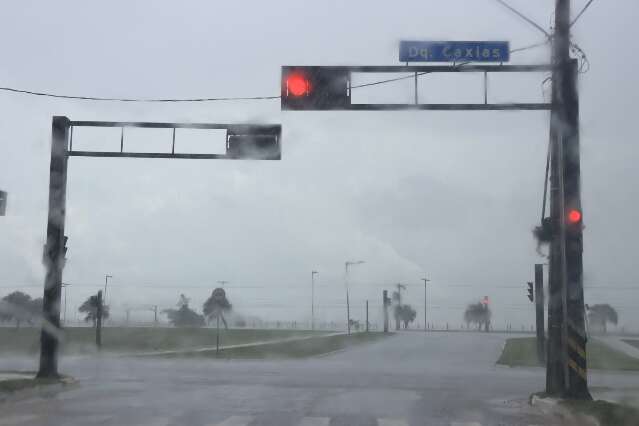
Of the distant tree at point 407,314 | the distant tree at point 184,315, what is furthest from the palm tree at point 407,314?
the distant tree at point 184,315

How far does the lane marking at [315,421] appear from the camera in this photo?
13.7m

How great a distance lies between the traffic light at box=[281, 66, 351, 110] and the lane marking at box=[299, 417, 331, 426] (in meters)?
6.11

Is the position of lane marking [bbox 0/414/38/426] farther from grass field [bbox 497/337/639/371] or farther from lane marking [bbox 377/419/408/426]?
grass field [bbox 497/337/639/371]

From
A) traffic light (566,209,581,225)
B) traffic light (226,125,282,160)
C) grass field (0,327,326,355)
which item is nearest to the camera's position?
traffic light (566,209,581,225)

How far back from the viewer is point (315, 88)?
17.0 meters

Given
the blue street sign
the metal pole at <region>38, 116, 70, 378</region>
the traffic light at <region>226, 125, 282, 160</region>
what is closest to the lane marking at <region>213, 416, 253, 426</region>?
the traffic light at <region>226, 125, 282, 160</region>

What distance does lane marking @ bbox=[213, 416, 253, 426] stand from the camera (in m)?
13.6

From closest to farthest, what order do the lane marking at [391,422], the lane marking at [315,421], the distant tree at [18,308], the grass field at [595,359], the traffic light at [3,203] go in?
the lane marking at [315,421] → the lane marking at [391,422] → the traffic light at [3,203] → the grass field at [595,359] → the distant tree at [18,308]

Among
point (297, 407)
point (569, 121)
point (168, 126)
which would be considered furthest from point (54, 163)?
point (569, 121)

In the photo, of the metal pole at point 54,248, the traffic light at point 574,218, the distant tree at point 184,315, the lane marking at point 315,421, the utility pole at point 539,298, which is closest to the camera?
the lane marking at point 315,421

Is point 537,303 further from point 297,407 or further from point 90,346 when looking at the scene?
point 90,346

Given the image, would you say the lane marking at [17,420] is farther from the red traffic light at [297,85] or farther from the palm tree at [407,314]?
the palm tree at [407,314]

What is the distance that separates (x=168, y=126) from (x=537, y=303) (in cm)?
1818

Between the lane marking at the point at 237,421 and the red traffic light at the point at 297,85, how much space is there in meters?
6.40
